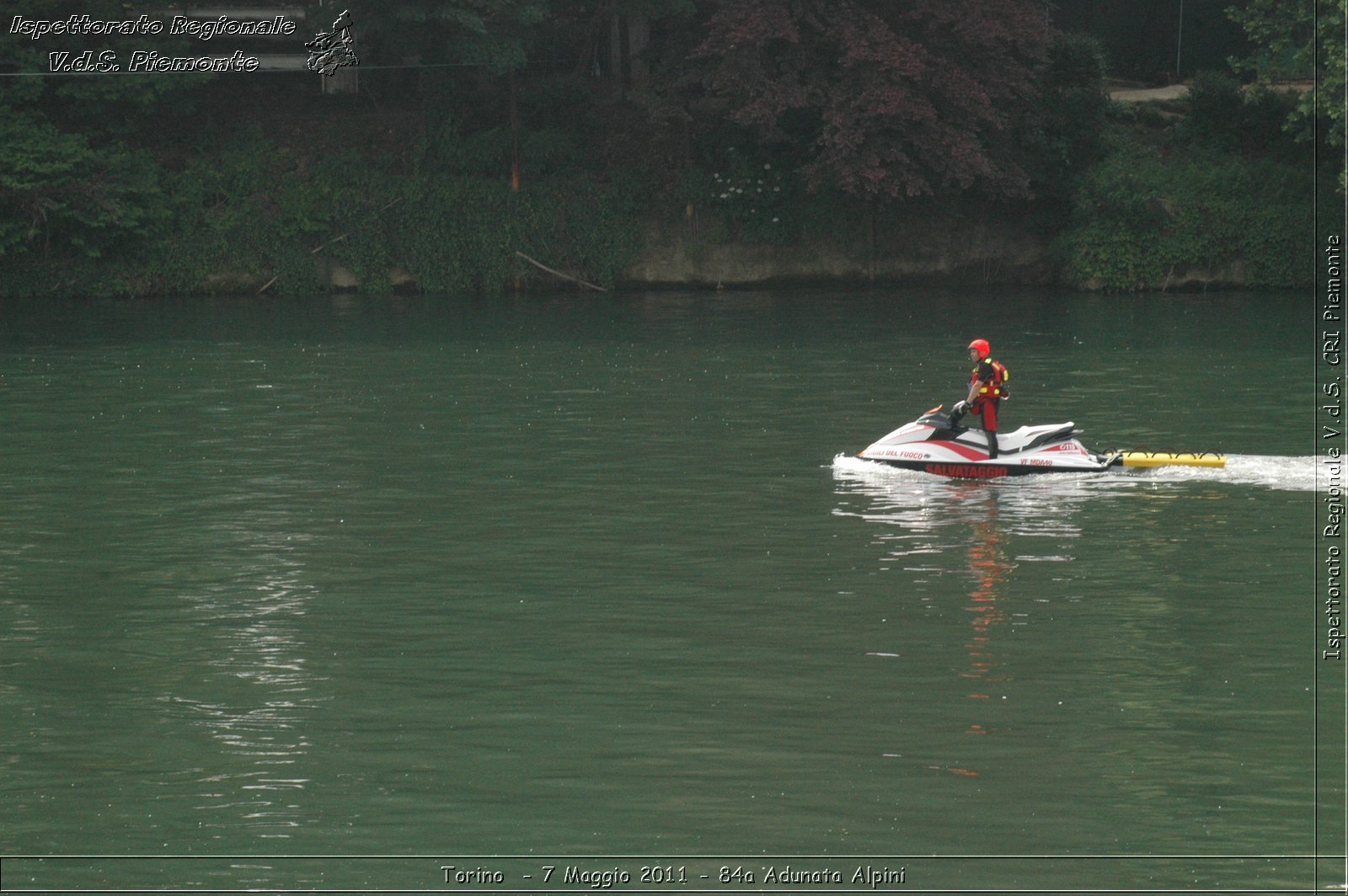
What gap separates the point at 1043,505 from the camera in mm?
21688

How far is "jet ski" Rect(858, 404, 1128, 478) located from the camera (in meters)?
23.2

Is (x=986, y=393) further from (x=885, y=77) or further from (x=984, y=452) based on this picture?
(x=885, y=77)

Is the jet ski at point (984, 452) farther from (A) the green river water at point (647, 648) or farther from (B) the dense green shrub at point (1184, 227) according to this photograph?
(B) the dense green shrub at point (1184, 227)

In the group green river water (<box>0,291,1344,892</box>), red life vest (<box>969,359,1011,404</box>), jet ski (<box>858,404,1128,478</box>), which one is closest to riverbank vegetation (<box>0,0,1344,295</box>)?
green river water (<box>0,291,1344,892</box>)

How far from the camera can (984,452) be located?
23.4m

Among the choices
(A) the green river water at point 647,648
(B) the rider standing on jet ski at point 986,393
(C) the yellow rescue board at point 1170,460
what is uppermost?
(B) the rider standing on jet ski at point 986,393

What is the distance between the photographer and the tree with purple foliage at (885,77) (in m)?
49.0

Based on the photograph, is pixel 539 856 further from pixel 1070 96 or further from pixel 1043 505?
pixel 1070 96

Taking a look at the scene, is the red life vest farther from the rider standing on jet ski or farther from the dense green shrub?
the dense green shrub

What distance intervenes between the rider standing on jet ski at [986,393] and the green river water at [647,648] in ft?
2.13

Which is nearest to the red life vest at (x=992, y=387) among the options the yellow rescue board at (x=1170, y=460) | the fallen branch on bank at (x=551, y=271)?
the yellow rescue board at (x=1170, y=460)

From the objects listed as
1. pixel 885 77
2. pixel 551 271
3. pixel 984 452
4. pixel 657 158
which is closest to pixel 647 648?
pixel 984 452

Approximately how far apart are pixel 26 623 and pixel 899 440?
1095 cm

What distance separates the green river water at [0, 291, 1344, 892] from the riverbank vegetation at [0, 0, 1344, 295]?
1970 cm
